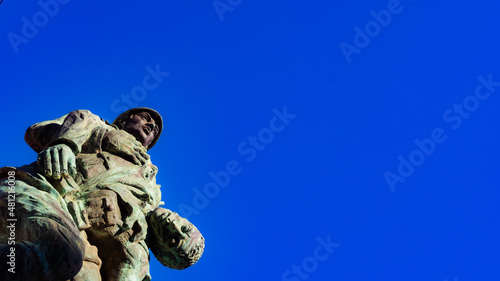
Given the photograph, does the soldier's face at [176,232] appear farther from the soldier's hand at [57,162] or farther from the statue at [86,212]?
the soldier's hand at [57,162]

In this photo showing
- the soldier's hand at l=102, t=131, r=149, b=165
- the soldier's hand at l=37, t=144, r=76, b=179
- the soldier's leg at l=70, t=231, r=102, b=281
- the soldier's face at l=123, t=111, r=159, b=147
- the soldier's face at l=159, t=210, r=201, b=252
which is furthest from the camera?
the soldier's face at l=123, t=111, r=159, b=147

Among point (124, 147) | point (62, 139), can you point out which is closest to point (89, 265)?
point (62, 139)

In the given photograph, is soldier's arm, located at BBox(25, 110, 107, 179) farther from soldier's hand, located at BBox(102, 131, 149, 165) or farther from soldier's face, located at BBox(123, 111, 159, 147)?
soldier's face, located at BBox(123, 111, 159, 147)

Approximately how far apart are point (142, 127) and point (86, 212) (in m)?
2.01

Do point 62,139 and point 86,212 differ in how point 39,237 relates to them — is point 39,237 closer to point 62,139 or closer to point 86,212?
point 86,212

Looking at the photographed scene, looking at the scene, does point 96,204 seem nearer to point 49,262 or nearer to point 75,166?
point 75,166

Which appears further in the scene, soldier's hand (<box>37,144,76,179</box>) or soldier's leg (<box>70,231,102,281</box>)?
soldier's hand (<box>37,144,76,179</box>)

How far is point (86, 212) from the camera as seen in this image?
6.24 metres

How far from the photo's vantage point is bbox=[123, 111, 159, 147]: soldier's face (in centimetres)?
798

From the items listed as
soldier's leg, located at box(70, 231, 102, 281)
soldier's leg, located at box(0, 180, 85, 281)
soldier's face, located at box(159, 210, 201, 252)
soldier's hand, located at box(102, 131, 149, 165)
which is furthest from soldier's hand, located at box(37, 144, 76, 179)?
soldier's face, located at box(159, 210, 201, 252)

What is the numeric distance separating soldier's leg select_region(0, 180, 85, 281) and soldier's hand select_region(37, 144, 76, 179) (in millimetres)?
293

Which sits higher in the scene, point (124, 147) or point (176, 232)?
point (124, 147)

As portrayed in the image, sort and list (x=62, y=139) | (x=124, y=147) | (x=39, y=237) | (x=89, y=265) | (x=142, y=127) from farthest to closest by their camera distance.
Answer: (x=142, y=127)
(x=124, y=147)
(x=62, y=139)
(x=89, y=265)
(x=39, y=237)

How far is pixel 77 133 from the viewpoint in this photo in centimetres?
700
